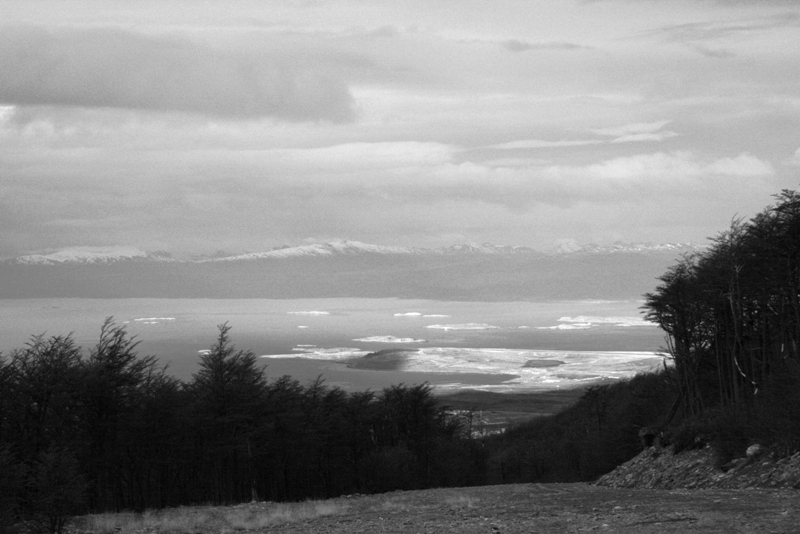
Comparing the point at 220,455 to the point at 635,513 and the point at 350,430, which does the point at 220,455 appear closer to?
the point at 350,430

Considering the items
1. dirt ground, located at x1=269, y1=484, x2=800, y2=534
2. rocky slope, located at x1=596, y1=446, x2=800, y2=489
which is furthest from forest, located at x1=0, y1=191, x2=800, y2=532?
dirt ground, located at x1=269, y1=484, x2=800, y2=534

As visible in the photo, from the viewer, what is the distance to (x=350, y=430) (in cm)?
4916

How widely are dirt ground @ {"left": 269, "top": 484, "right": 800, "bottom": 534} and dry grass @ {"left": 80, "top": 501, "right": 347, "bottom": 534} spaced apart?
77cm

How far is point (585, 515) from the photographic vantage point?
16844 mm

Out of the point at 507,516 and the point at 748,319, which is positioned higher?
the point at 748,319

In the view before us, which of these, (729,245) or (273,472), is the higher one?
(729,245)

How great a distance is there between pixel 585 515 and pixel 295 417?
26.6 metres

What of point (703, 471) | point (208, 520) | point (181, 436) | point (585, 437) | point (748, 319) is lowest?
point (585, 437)

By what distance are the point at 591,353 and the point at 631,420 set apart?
375 feet

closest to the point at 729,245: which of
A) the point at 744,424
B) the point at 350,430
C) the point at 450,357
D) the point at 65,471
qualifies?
the point at 744,424

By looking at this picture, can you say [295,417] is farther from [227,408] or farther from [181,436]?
[181,436]

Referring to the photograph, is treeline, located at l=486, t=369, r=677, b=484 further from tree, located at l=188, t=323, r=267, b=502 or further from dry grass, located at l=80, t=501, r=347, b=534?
dry grass, located at l=80, t=501, r=347, b=534

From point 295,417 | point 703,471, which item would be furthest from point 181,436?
point 703,471

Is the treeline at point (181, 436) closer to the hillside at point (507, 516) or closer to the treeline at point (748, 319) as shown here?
the hillside at point (507, 516)
